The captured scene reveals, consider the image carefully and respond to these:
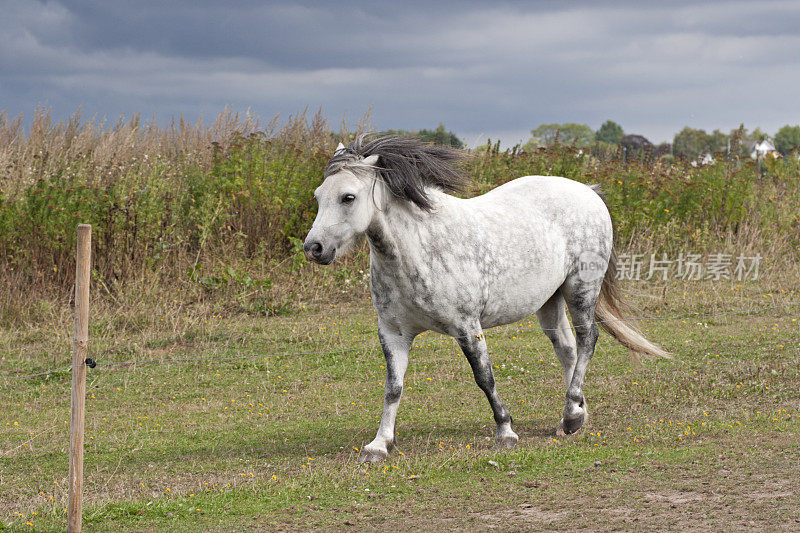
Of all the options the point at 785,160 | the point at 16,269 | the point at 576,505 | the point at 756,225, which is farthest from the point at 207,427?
the point at 785,160

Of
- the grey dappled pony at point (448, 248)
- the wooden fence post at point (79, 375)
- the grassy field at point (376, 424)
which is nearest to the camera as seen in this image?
the wooden fence post at point (79, 375)

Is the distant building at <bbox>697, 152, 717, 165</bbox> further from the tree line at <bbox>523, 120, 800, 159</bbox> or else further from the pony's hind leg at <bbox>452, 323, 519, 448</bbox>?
the pony's hind leg at <bbox>452, 323, 519, 448</bbox>

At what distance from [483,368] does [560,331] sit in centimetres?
A: 134

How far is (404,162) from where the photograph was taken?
19.1 feet

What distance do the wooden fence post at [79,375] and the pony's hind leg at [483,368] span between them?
254cm

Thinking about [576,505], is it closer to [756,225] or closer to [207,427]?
[207,427]

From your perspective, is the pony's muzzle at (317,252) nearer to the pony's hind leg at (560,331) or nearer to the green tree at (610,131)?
the pony's hind leg at (560,331)

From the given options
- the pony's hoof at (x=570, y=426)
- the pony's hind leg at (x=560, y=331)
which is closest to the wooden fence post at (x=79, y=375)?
the pony's hoof at (x=570, y=426)

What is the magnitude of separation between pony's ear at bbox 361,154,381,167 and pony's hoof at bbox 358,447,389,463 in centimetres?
204

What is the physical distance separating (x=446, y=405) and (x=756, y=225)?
914cm

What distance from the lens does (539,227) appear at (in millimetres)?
6664

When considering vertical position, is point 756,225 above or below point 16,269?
above

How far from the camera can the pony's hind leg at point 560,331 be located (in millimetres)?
7270
